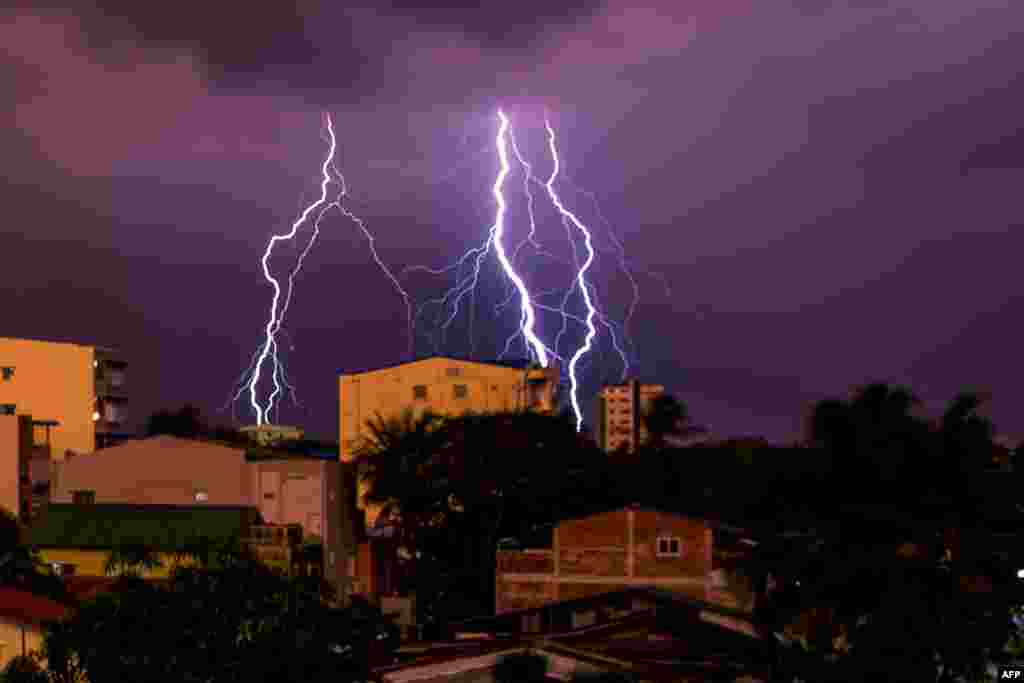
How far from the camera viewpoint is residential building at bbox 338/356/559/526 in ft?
180

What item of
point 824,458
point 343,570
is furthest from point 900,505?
point 343,570

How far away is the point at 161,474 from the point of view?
125ft

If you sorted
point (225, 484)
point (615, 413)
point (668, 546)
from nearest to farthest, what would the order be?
point (668, 546) < point (225, 484) < point (615, 413)

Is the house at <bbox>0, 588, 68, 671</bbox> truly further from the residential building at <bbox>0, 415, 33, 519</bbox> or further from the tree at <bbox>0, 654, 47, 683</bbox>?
the residential building at <bbox>0, 415, 33, 519</bbox>

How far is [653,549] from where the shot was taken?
2733 centimetres

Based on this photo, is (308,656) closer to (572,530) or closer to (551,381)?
(572,530)

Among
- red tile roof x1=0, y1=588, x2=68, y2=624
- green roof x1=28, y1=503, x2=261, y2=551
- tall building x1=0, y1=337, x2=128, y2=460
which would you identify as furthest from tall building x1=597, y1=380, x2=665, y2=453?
red tile roof x1=0, y1=588, x2=68, y2=624

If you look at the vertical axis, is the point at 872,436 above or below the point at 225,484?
above

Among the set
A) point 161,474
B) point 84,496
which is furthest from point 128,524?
point 84,496

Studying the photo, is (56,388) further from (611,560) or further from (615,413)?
(615,413)

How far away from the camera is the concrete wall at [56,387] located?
5084cm

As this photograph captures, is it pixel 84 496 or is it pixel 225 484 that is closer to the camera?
pixel 225 484

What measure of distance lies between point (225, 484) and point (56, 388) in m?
17.6

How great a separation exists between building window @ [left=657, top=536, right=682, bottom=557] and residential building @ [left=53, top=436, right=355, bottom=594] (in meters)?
10.8
